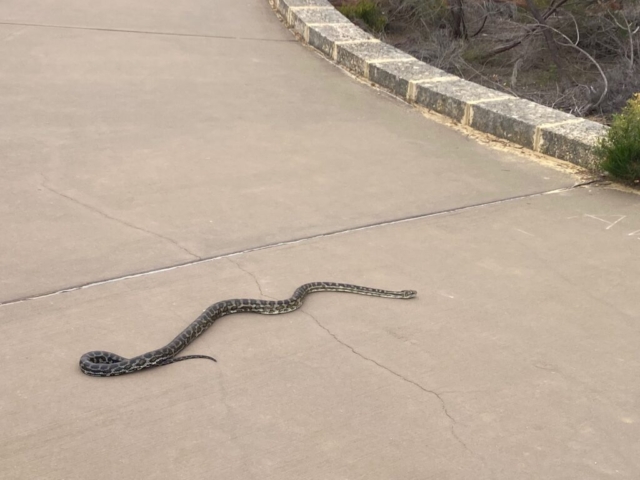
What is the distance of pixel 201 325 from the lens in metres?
5.93

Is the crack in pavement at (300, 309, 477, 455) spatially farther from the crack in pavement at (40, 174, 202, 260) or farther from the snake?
the crack in pavement at (40, 174, 202, 260)

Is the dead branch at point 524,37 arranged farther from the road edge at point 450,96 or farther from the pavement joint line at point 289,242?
the pavement joint line at point 289,242

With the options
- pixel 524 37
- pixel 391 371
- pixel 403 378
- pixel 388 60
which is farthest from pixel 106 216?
pixel 524 37

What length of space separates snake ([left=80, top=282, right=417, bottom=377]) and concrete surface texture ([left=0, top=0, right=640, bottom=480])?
7 cm

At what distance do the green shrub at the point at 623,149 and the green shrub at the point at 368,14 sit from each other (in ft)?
27.2

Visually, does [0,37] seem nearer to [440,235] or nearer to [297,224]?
[297,224]

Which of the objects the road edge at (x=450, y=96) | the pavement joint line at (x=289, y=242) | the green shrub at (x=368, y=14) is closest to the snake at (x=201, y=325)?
the pavement joint line at (x=289, y=242)

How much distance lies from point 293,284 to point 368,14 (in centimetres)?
1119

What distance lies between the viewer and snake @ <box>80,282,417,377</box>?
5.37 m

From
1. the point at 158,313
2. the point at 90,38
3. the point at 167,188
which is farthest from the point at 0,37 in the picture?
the point at 158,313

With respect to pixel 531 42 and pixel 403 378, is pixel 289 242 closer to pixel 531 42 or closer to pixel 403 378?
pixel 403 378

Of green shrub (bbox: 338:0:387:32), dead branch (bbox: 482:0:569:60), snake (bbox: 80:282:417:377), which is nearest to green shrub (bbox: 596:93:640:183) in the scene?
snake (bbox: 80:282:417:377)

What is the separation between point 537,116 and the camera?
1022cm

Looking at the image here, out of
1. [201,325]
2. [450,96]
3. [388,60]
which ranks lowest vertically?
[201,325]
